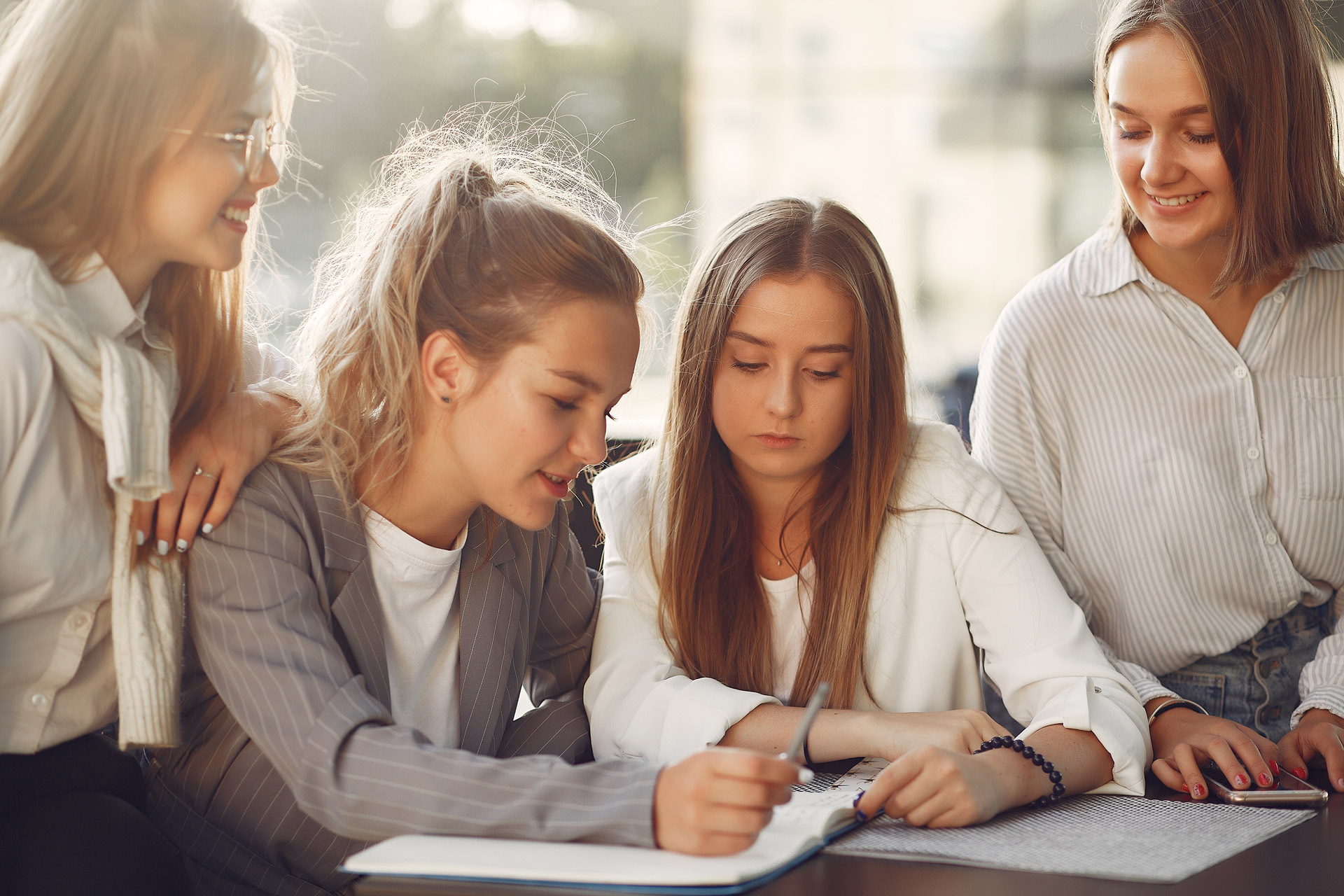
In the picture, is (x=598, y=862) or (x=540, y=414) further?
(x=540, y=414)

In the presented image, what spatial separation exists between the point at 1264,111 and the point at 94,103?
1.28 meters

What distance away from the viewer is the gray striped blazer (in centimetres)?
91

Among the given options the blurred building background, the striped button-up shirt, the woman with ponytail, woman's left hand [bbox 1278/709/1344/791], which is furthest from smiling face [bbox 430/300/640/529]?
the blurred building background

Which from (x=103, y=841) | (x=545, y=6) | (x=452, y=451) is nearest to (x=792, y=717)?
(x=452, y=451)

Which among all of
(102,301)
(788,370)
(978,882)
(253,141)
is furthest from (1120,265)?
(102,301)

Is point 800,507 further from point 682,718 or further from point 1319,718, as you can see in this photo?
point 1319,718

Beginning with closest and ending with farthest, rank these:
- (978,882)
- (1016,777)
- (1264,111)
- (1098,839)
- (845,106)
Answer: (978,882)
(1098,839)
(1016,777)
(1264,111)
(845,106)

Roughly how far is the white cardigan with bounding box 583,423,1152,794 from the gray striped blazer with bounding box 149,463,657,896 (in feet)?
0.26

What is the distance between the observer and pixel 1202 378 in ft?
4.90

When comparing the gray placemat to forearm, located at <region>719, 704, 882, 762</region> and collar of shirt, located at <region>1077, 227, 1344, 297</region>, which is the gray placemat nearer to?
forearm, located at <region>719, 704, 882, 762</region>

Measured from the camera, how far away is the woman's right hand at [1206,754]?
3.56 ft

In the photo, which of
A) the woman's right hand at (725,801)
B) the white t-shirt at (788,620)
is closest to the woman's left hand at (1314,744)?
the white t-shirt at (788,620)

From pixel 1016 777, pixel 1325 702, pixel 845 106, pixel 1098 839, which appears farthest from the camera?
pixel 845 106

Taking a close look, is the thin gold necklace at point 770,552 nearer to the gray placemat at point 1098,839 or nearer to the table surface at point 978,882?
the gray placemat at point 1098,839
